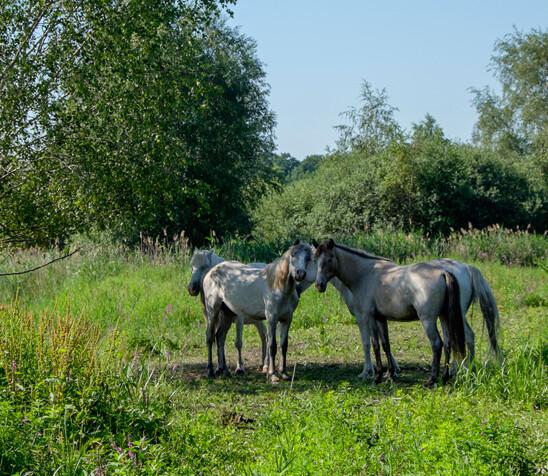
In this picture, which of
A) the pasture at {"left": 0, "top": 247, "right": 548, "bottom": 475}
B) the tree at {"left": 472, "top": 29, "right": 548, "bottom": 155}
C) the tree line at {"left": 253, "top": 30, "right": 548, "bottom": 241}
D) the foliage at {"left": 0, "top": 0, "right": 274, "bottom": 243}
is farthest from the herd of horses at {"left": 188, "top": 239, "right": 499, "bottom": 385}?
the tree at {"left": 472, "top": 29, "right": 548, "bottom": 155}

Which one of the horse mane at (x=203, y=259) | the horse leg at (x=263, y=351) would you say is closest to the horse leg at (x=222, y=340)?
the horse leg at (x=263, y=351)

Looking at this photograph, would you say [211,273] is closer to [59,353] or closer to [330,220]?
[59,353]

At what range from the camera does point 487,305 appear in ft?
31.8

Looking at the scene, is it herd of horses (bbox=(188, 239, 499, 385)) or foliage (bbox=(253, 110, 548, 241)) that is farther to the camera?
foliage (bbox=(253, 110, 548, 241))

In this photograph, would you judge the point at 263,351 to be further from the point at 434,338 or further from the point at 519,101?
the point at 519,101

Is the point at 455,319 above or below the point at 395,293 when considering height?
below

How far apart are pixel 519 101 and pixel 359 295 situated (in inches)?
1519

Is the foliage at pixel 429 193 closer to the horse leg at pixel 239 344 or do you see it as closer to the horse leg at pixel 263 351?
the horse leg at pixel 263 351

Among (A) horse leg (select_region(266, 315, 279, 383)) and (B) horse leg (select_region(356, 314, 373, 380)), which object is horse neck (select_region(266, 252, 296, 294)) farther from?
(B) horse leg (select_region(356, 314, 373, 380))

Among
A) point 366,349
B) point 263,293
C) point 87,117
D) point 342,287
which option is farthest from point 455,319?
point 87,117

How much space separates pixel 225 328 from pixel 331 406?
15.5 ft

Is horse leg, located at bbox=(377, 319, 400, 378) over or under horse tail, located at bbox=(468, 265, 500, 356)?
under

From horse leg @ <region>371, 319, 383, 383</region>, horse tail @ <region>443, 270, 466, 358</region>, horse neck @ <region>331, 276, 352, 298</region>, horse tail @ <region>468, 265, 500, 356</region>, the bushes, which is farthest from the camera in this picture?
the bushes

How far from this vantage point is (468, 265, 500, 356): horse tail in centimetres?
944
